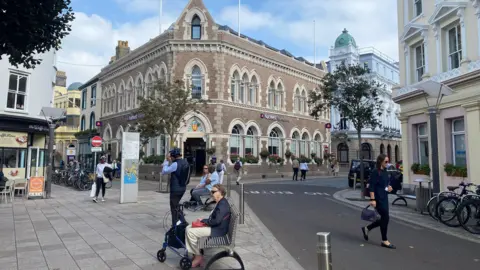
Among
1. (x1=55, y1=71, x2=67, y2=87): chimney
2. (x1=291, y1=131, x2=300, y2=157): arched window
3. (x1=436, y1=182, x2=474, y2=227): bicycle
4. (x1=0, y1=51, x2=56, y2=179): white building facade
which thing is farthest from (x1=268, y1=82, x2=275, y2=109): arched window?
(x1=55, y1=71, x2=67, y2=87): chimney

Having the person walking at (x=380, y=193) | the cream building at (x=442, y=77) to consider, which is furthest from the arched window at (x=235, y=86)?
the person walking at (x=380, y=193)

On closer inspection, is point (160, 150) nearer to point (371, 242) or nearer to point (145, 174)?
point (145, 174)

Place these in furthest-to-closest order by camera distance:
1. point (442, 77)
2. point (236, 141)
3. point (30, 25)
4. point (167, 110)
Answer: point (236, 141)
point (167, 110)
point (442, 77)
point (30, 25)

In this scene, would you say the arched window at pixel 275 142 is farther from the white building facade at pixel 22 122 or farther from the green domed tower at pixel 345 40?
the green domed tower at pixel 345 40

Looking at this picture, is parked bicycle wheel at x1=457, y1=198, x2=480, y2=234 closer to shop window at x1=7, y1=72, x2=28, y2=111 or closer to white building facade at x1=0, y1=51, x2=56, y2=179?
white building facade at x1=0, y1=51, x2=56, y2=179

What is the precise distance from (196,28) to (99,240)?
24390mm

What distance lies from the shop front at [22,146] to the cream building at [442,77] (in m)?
17.9

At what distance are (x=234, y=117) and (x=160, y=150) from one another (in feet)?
22.0

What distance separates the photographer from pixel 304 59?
41.7m

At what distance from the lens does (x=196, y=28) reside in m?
29.0

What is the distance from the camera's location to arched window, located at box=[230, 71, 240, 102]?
30.1 meters

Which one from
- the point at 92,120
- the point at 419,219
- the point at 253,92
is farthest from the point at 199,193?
the point at 92,120

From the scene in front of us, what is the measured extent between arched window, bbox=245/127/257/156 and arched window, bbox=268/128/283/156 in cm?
206

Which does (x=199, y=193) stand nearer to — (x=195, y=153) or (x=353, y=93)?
(x=353, y=93)
